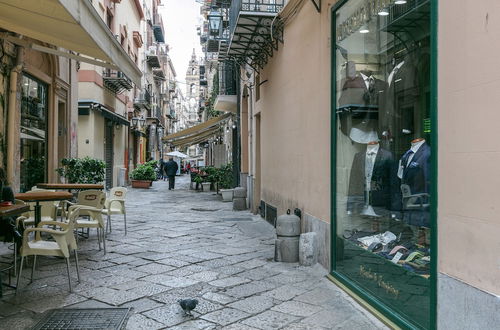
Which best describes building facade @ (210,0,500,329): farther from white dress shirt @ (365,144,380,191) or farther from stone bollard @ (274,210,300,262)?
stone bollard @ (274,210,300,262)

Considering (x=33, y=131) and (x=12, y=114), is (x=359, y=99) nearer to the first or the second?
(x=12, y=114)

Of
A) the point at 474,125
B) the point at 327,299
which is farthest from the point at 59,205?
the point at 474,125

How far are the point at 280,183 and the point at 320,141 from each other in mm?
2648

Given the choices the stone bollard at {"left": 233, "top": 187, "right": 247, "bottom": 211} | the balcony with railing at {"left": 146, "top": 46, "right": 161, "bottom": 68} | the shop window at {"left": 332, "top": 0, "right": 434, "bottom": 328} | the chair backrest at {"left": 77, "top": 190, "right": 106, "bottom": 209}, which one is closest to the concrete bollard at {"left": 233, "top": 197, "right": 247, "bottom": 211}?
the stone bollard at {"left": 233, "top": 187, "right": 247, "bottom": 211}

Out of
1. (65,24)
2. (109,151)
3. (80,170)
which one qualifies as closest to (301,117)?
(65,24)

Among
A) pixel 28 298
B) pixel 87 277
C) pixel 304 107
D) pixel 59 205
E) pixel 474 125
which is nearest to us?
pixel 474 125

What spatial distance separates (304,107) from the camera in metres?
6.52

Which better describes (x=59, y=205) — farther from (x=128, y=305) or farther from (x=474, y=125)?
(x=474, y=125)

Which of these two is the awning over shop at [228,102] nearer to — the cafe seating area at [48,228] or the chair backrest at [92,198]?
the cafe seating area at [48,228]

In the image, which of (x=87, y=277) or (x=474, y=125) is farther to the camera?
(x=87, y=277)

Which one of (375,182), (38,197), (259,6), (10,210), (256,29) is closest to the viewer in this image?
(10,210)

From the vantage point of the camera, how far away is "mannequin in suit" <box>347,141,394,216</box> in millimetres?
4426

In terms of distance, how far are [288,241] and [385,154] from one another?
6.63 ft

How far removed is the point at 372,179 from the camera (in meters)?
4.71
